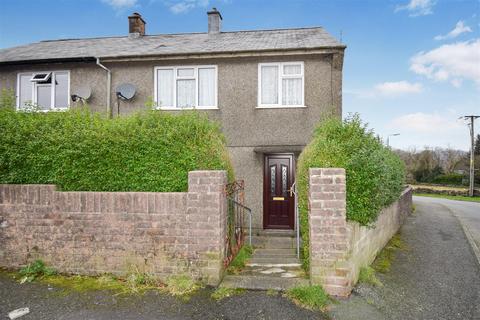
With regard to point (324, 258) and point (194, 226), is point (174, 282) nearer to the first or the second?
point (194, 226)

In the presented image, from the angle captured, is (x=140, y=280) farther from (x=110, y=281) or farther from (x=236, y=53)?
(x=236, y=53)

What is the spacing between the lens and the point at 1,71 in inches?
384

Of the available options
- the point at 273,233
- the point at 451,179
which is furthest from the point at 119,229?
the point at 451,179

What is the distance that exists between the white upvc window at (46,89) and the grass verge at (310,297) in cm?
928

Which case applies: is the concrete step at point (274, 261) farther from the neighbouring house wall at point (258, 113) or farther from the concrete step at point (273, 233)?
the neighbouring house wall at point (258, 113)

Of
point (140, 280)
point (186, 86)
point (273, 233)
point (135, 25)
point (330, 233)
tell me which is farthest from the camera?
point (135, 25)

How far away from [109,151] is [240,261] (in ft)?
10.1

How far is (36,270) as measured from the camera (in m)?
4.67

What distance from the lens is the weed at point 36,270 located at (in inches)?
182

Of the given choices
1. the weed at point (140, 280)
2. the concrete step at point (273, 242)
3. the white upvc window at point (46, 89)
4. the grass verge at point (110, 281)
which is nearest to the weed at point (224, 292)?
the grass verge at point (110, 281)

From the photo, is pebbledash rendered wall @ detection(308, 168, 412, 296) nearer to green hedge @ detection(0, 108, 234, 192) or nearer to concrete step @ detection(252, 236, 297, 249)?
green hedge @ detection(0, 108, 234, 192)

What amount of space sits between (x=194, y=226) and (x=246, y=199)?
4.20 metres

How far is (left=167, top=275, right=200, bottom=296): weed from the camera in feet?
13.6

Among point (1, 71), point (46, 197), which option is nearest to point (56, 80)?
point (1, 71)
